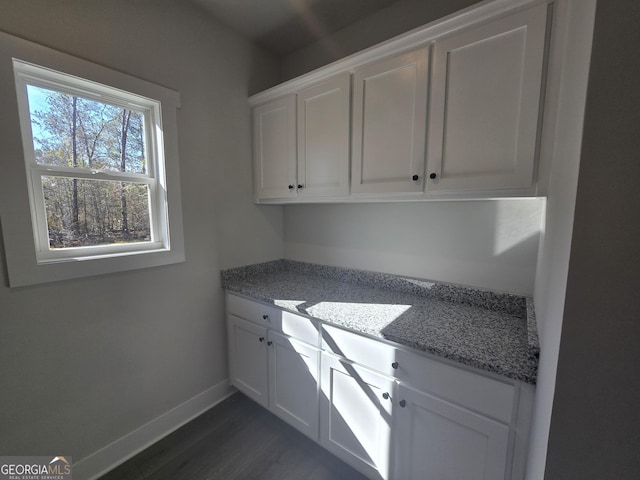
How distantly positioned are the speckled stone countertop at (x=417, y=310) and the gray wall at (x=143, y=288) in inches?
15.1

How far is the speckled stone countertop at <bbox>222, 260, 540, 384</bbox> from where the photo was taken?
0.98 meters

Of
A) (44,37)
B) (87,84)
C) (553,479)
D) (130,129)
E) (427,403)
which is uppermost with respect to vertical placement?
(44,37)

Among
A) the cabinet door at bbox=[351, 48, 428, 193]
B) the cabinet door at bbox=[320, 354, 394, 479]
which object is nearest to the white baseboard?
the cabinet door at bbox=[320, 354, 394, 479]

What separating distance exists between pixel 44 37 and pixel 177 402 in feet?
6.76

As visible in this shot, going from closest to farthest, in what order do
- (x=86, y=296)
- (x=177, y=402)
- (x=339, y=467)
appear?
(x=86, y=296), (x=339, y=467), (x=177, y=402)

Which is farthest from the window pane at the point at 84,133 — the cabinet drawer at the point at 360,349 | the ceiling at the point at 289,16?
the cabinet drawer at the point at 360,349

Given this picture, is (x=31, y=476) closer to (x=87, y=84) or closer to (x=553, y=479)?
(x=87, y=84)

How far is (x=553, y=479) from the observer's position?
528 millimetres

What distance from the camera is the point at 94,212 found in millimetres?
1408

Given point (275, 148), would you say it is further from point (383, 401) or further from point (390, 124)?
point (383, 401)

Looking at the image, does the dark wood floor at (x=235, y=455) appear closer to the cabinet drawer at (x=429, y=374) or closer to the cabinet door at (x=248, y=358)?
the cabinet door at (x=248, y=358)

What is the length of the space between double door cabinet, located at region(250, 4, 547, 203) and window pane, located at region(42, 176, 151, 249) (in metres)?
0.93

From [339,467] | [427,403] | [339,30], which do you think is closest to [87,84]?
[339,30]

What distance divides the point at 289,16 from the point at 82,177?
156 cm
